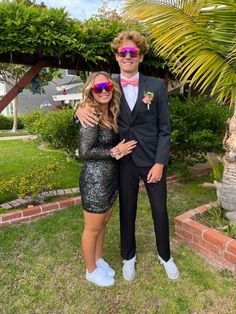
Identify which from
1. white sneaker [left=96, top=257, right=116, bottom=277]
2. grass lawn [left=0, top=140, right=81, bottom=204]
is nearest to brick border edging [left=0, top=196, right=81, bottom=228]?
grass lawn [left=0, top=140, right=81, bottom=204]

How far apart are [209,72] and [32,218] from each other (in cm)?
292

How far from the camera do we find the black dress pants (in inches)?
102

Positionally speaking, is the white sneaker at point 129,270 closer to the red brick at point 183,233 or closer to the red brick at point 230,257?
the red brick at point 183,233

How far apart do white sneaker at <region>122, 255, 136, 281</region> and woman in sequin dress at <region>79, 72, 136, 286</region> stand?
37 centimetres

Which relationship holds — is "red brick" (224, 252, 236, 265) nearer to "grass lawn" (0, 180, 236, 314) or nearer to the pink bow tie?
"grass lawn" (0, 180, 236, 314)

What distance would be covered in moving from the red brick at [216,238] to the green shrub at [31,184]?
7.72 feet

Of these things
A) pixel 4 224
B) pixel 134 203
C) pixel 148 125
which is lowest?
pixel 4 224

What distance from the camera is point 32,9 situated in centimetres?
367

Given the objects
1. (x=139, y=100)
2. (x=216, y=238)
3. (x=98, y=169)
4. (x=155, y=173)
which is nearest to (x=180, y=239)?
(x=216, y=238)

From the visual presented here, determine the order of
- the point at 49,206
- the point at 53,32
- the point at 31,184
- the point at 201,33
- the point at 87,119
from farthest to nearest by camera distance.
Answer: the point at 31,184, the point at 49,206, the point at 53,32, the point at 201,33, the point at 87,119

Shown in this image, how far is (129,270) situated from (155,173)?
1.00 metres

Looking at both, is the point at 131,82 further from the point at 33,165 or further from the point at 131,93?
the point at 33,165

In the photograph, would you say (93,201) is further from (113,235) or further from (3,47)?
(3,47)

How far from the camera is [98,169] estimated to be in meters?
2.41
